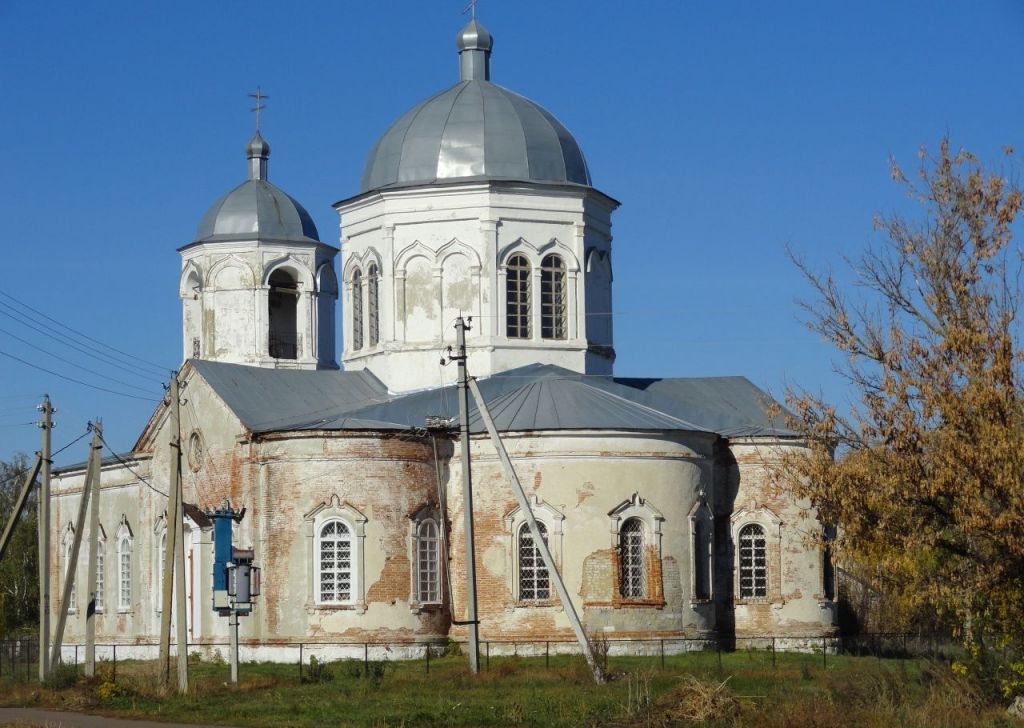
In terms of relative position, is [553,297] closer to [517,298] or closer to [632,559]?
[517,298]

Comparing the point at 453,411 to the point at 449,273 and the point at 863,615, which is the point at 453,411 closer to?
the point at 449,273

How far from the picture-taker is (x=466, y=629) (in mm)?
32844

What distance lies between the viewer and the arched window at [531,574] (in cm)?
3212

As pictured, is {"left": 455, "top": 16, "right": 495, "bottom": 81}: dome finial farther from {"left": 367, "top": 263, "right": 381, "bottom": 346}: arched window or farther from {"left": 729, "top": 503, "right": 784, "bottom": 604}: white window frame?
{"left": 729, "top": 503, "right": 784, "bottom": 604}: white window frame

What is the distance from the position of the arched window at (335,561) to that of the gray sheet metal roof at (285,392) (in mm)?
2093

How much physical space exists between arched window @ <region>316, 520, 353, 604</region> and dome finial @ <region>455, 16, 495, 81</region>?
10.7m

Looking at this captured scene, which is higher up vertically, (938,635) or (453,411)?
(453,411)

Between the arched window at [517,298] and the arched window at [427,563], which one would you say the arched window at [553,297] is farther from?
the arched window at [427,563]

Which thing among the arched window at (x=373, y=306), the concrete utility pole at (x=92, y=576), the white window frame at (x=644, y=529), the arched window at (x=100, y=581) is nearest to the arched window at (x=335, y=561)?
the concrete utility pole at (x=92, y=576)

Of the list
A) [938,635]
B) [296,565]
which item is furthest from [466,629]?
[938,635]

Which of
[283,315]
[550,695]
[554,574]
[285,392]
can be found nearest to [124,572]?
[285,392]

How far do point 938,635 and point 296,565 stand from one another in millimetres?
13852

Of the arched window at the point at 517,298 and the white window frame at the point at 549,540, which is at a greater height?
the arched window at the point at 517,298

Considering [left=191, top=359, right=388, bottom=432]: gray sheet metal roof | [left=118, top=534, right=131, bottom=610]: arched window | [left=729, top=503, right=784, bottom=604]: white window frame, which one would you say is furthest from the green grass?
[left=118, top=534, right=131, bottom=610]: arched window
